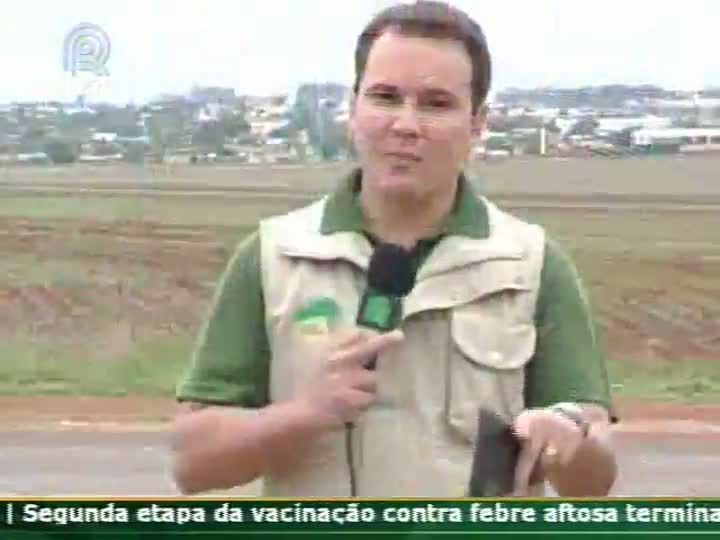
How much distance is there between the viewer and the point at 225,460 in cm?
168

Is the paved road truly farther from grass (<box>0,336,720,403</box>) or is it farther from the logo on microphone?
the logo on microphone

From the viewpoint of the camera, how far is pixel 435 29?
1710 millimetres

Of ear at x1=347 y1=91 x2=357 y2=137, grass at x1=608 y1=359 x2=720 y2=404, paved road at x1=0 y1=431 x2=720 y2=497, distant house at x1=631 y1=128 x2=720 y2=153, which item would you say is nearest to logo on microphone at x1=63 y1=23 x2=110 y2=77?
paved road at x1=0 y1=431 x2=720 y2=497


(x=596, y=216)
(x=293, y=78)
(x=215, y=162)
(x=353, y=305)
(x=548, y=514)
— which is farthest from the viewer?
(x=596, y=216)

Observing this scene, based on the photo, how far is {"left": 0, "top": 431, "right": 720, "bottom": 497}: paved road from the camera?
5.06 meters

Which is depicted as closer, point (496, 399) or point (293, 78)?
point (496, 399)

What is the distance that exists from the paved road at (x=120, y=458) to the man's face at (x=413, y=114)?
2.52 m

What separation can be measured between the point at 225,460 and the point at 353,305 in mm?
195

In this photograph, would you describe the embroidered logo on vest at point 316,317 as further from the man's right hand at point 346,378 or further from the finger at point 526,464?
the finger at point 526,464

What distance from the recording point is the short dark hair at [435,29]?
171cm

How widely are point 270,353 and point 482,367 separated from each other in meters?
0.21

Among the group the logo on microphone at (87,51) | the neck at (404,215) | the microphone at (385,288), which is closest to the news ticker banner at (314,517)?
the microphone at (385,288)

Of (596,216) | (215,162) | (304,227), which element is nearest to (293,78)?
(215,162)

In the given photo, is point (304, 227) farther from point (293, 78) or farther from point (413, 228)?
point (293, 78)
